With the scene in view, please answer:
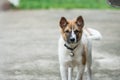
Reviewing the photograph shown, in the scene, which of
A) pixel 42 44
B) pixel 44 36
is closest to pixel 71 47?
pixel 42 44

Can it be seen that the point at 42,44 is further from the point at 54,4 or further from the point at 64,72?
the point at 54,4

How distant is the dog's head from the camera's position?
6.46 m

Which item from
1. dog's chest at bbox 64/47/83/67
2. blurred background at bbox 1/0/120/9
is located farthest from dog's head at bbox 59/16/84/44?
blurred background at bbox 1/0/120/9

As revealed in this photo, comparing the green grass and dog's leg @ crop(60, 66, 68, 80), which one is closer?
dog's leg @ crop(60, 66, 68, 80)

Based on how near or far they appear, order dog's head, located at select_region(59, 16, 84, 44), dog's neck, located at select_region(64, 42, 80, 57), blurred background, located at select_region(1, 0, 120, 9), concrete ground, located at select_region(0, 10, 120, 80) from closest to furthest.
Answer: dog's head, located at select_region(59, 16, 84, 44) → dog's neck, located at select_region(64, 42, 80, 57) → concrete ground, located at select_region(0, 10, 120, 80) → blurred background, located at select_region(1, 0, 120, 9)

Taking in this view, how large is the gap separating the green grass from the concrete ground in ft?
3.84

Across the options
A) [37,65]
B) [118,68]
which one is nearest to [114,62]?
[118,68]

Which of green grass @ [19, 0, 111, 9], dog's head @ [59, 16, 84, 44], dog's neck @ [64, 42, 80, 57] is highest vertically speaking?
dog's head @ [59, 16, 84, 44]

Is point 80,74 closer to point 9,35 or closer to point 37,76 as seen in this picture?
point 37,76

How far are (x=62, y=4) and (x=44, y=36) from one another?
7.62 metres

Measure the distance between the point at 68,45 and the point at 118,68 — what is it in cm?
211

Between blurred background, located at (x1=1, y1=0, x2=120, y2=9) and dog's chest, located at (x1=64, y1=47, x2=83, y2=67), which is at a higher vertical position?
dog's chest, located at (x1=64, y1=47, x2=83, y2=67)

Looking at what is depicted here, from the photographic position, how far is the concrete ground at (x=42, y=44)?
827 cm

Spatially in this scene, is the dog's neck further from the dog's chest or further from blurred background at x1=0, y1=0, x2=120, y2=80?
blurred background at x1=0, y1=0, x2=120, y2=80
